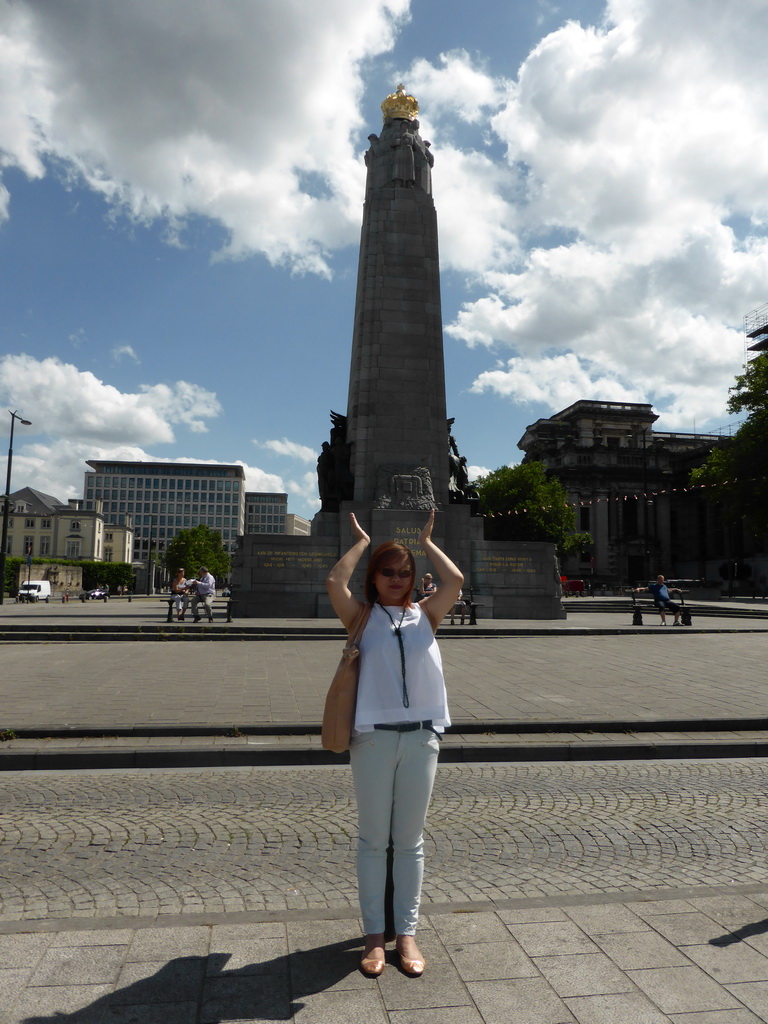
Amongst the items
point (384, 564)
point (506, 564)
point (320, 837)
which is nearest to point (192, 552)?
point (506, 564)

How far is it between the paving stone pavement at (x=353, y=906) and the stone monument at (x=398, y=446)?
18114 millimetres

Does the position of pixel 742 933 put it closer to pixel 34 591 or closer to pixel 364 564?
pixel 364 564

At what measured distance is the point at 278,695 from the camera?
31.9 feet

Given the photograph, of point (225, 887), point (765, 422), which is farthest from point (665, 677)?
point (765, 422)

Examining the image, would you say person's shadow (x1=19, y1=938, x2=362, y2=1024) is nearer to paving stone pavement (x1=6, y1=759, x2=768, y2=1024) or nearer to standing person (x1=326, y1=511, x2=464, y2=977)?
paving stone pavement (x1=6, y1=759, x2=768, y2=1024)

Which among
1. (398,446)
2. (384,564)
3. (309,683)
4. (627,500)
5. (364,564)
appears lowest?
(309,683)

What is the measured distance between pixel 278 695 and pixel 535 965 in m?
6.80

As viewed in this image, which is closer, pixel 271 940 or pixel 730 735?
pixel 271 940

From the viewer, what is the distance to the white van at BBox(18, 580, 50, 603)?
47.8 meters

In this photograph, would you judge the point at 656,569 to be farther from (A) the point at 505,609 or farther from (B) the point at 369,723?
(B) the point at 369,723

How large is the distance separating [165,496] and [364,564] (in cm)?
12799

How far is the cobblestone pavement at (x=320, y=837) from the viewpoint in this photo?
4.05 meters

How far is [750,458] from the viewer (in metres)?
46.3

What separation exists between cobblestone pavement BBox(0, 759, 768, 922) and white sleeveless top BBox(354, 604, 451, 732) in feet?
4.39
